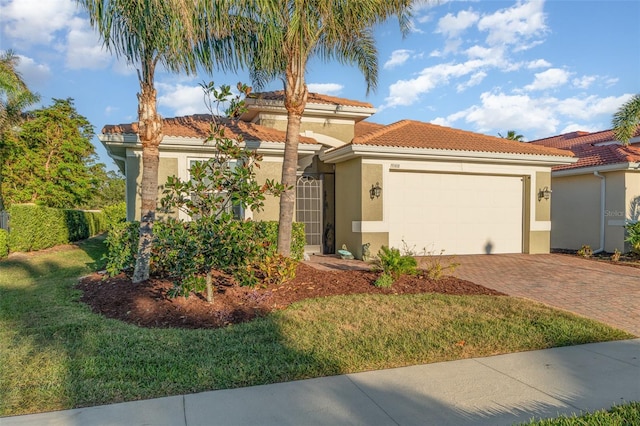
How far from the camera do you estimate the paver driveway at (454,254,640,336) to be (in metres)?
6.80

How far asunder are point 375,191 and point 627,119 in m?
9.22

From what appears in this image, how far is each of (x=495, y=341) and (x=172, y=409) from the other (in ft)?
12.7

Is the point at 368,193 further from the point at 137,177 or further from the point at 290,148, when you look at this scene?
the point at 137,177

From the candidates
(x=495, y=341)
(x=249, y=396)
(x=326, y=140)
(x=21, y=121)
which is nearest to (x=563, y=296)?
(x=495, y=341)

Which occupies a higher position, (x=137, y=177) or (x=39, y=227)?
(x=137, y=177)

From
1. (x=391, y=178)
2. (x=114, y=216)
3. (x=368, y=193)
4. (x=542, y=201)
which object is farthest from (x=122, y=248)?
(x=542, y=201)

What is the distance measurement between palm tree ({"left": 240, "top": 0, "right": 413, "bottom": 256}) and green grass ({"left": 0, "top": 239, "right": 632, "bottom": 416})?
3366 mm

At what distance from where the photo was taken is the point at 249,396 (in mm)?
3660

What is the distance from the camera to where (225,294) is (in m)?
7.03

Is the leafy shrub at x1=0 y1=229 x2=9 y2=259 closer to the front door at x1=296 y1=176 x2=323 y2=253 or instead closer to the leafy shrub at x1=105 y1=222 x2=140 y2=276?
the leafy shrub at x1=105 y1=222 x2=140 y2=276

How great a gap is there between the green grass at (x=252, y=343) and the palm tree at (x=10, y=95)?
14.4m

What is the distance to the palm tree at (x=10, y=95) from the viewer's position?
17.4 meters

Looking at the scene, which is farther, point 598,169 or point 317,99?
point 598,169

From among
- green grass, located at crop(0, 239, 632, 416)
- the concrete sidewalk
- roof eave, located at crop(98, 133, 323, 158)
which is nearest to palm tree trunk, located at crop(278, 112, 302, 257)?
roof eave, located at crop(98, 133, 323, 158)
